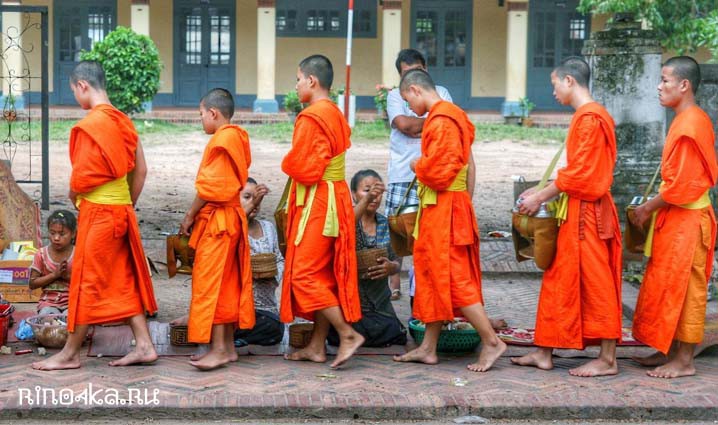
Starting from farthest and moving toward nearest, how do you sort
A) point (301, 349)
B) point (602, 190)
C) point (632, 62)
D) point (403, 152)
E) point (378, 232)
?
point (632, 62) < point (403, 152) < point (378, 232) < point (301, 349) < point (602, 190)

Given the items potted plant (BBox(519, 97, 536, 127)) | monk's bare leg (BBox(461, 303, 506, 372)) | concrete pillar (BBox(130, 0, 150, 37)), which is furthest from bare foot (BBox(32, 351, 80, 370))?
potted plant (BBox(519, 97, 536, 127))

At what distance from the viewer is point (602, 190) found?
598cm

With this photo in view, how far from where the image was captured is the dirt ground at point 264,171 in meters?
12.2

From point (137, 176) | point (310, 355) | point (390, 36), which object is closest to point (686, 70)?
point (310, 355)

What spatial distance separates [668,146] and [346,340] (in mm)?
2120

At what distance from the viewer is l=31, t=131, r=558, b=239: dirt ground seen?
12.2m

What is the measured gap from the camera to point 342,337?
20.2ft

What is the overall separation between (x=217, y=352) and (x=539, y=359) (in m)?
1.86

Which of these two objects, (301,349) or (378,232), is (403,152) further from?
(301,349)

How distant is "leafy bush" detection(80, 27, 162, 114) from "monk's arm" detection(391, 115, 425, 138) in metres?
15.9

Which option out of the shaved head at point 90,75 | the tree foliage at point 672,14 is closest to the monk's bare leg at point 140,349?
the shaved head at point 90,75

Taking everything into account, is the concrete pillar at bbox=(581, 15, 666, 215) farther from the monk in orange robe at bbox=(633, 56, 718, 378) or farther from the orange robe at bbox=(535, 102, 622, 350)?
the orange robe at bbox=(535, 102, 622, 350)

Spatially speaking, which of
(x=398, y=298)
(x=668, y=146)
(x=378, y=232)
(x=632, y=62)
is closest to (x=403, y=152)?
(x=378, y=232)

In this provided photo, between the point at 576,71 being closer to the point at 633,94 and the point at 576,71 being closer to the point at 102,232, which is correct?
the point at 102,232
